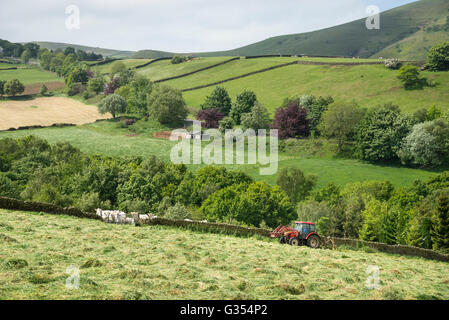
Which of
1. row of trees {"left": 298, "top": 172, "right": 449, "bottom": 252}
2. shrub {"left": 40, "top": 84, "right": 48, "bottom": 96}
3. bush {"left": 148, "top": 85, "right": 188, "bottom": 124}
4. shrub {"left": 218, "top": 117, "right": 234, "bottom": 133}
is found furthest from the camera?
shrub {"left": 40, "top": 84, "right": 48, "bottom": 96}

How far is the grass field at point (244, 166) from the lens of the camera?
68062 millimetres

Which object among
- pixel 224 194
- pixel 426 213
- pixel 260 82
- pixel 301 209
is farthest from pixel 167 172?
pixel 260 82

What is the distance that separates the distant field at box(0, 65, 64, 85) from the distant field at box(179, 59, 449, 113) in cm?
6956

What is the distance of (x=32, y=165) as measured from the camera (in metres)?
66.8

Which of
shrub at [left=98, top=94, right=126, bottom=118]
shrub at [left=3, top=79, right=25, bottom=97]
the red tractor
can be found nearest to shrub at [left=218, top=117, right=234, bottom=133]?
shrub at [left=98, top=94, right=126, bottom=118]

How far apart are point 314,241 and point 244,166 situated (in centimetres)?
4753

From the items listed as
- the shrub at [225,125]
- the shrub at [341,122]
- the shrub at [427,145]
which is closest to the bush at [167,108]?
the shrub at [225,125]

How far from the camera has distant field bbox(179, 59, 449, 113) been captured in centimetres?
9794

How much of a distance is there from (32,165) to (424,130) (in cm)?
7553

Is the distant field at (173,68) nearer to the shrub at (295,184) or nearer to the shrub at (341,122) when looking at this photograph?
the shrub at (341,122)

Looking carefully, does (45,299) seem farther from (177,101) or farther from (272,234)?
(177,101)

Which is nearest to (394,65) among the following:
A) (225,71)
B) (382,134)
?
(382,134)

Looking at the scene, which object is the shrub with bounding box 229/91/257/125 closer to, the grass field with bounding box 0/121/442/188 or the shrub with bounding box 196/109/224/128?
the shrub with bounding box 196/109/224/128

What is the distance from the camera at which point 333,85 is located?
12012 cm
